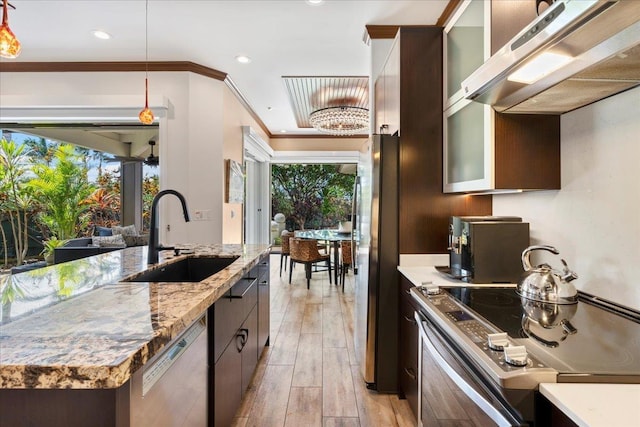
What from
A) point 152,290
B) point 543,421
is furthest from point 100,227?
point 543,421

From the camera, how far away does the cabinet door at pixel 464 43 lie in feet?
5.42

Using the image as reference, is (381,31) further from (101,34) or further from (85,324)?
(85,324)

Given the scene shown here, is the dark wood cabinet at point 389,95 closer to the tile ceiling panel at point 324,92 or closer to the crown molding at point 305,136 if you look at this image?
the tile ceiling panel at point 324,92

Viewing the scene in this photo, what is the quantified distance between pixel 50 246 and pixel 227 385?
173 inches

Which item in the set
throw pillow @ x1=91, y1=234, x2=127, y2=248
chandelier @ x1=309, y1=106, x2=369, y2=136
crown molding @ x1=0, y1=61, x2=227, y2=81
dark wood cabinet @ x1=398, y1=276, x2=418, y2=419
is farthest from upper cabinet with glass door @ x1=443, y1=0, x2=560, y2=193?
throw pillow @ x1=91, y1=234, x2=127, y2=248

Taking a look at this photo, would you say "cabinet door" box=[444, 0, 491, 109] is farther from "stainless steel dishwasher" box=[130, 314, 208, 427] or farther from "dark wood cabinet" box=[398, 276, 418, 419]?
"stainless steel dishwasher" box=[130, 314, 208, 427]

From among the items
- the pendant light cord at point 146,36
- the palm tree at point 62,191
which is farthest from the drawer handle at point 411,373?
the palm tree at point 62,191

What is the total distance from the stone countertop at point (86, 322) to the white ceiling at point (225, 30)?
2.16 meters

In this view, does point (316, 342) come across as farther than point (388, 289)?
Yes

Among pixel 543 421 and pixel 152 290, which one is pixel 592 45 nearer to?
pixel 543 421

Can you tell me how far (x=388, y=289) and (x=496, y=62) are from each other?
148 cm

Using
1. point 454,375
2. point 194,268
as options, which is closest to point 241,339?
point 194,268

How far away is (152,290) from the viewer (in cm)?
128

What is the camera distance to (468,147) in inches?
71.6
